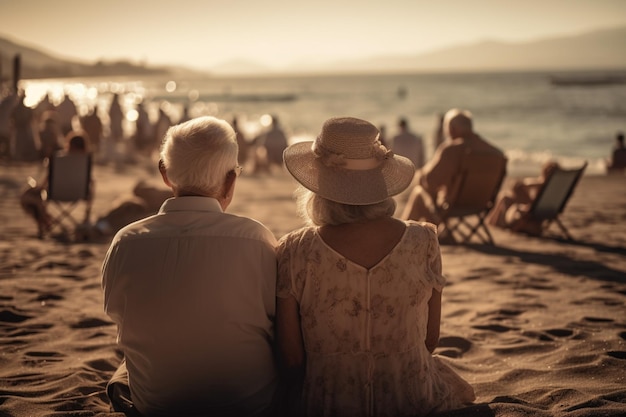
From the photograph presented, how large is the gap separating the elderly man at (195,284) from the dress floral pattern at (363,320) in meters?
0.16

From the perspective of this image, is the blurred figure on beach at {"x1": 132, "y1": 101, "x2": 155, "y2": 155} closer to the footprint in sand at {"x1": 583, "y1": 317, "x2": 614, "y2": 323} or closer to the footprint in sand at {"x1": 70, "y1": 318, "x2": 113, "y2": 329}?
the footprint in sand at {"x1": 70, "y1": 318, "x2": 113, "y2": 329}

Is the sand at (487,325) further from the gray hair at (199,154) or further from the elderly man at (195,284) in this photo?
the gray hair at (199,154)

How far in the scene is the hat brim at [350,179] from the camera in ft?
8.06

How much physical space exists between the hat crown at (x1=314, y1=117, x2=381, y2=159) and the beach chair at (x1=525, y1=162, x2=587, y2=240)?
5205 mm

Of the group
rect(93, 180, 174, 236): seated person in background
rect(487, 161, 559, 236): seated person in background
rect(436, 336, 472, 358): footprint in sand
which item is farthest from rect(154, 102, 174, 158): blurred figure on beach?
rect(436, 336, 472, 358): footprint in sand

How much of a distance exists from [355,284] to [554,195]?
5507 mm

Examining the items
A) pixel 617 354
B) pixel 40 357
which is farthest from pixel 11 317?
pixel 617 354

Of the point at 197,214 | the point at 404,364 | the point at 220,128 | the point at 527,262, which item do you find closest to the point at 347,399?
the point at 404,364

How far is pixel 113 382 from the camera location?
2920mm

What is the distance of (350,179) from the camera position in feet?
8.20

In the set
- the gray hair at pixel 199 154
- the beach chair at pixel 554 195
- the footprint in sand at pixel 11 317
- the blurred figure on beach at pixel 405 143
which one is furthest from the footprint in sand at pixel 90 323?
the blurred figure on beach at pixel 405 143

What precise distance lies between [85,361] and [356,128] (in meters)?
2.22

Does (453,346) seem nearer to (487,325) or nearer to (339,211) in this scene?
(487,325)

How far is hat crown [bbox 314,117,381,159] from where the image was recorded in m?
2.51
